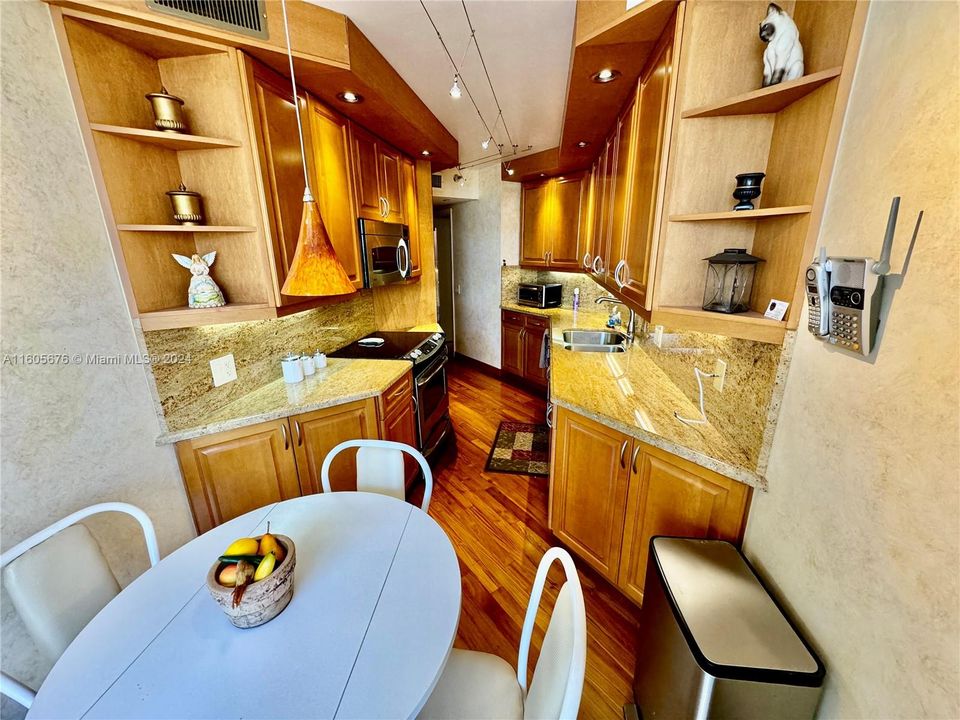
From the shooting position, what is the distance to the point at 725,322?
4.16 ft

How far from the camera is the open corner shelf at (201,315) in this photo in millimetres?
1486

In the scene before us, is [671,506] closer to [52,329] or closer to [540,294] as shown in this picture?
[52,329]

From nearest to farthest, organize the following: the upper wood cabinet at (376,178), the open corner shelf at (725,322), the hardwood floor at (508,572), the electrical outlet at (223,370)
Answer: the open corner shelf at (725,322), the hardwood floor at (508,572), the electrical outlet at (223,370), the upper wood cabinet at (376,178)

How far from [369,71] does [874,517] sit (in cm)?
250

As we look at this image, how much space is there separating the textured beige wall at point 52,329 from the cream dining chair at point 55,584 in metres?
0.21

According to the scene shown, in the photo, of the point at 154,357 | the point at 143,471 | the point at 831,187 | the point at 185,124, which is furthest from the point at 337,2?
the point at 143,471

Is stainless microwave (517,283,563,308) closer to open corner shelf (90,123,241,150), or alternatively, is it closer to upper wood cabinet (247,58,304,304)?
upper wood cabinet (247,58,304,304)

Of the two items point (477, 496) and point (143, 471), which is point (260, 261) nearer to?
point (143, 471)

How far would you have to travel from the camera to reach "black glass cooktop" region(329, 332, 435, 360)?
2.57 meters

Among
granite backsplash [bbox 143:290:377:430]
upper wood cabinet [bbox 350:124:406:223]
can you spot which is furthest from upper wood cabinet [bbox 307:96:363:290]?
granite backsplash [bbox 143:290:377:430]

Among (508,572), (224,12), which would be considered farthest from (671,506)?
(224,12)

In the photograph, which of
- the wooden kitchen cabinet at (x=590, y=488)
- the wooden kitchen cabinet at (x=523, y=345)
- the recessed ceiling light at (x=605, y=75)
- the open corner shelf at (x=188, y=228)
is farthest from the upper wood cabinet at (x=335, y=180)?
the wooden kitchen cabinet at (x=523, y=345)

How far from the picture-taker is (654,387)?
79.1 inches

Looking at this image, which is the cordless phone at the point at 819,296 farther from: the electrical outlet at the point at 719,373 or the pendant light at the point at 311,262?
the pendant light at the point at 311,262
